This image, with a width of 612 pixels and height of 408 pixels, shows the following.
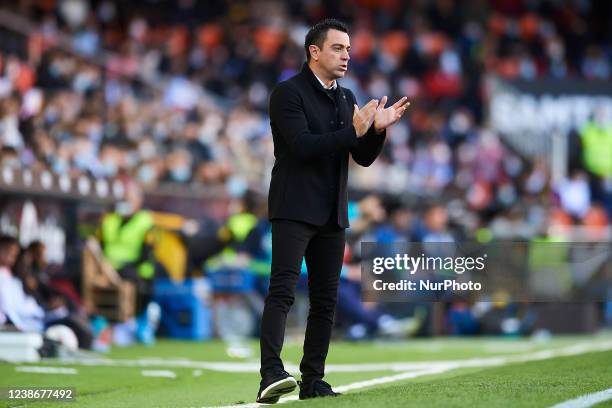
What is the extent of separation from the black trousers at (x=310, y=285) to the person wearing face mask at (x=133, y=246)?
8327mm

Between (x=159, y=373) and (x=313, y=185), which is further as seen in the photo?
(x=159, y=373)

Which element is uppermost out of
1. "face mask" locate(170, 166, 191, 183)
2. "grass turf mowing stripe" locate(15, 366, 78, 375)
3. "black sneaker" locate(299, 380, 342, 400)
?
"face mask" locate(170, 166, 191, 183)

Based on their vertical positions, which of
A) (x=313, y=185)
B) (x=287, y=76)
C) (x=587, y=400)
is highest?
(x=287, y=76)

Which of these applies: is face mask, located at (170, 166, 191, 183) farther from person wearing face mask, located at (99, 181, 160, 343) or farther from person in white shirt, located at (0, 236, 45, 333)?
person in white shirt, located at (0, 236, 45, 333)

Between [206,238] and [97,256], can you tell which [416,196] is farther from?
[97,256]

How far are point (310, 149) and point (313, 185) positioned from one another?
0.88ft

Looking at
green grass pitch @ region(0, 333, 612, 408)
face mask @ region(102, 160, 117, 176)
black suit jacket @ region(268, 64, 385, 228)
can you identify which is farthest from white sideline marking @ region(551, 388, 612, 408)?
face mask @ region(102, 160, 117, 176)

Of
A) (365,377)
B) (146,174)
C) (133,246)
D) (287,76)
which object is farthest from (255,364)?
(287,76)

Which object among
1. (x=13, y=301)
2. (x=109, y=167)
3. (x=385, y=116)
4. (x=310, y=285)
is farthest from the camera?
(x=109, y=167)

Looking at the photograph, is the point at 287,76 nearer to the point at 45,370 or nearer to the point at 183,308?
the point at 183,308

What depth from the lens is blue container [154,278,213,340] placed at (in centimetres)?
1611

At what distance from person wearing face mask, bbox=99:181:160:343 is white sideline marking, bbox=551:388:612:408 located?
8925 mm

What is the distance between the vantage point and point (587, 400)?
6652 mm

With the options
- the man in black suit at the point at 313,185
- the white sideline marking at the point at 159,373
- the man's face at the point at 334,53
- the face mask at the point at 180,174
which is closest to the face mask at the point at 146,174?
the face mask at the point at 180,174
